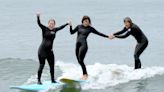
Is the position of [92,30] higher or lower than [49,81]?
higher

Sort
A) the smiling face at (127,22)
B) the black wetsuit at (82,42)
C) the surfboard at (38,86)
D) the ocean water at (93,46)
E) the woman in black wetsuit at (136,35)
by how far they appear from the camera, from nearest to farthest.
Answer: the surfboard at (38,86) → the black wetsuit at (82,42) → the smiling face at (127,22) → the woman in black wetsuit at (136,35) → the ocean water at (93,46)

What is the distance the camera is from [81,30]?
22.5 m

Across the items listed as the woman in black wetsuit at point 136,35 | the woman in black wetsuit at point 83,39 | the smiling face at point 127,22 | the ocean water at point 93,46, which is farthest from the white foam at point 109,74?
the smiling face at point 127,22

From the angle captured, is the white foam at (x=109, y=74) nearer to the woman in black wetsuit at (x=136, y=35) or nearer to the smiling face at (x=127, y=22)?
the woman in black wetsuit at (x=136, y=35)

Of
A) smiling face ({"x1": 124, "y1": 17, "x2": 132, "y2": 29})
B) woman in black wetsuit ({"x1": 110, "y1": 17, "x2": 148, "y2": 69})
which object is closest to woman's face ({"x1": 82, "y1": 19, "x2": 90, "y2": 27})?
woman in black wetsuit ({"x1": 110, "y1": 17, "x2": 148, "y2": 69})

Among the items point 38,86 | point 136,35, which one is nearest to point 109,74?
point 136,35

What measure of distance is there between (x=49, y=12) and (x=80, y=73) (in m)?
26.8

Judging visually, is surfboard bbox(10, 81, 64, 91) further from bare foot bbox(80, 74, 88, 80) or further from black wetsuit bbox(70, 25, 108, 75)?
black wetsuit bbox(70, 25, 108, 75)

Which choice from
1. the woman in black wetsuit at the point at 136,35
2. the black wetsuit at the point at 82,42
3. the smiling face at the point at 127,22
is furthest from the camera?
the woman in black wetsuit at the point at 136,35

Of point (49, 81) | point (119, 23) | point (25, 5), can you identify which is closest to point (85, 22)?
point (49, 81)

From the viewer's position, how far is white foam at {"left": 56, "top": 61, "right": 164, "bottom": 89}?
75.3ft

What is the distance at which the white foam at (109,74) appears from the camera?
23.0 m

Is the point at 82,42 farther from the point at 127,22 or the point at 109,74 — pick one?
the point at 109,74

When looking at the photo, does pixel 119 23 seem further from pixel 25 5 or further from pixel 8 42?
pixel 25 5
